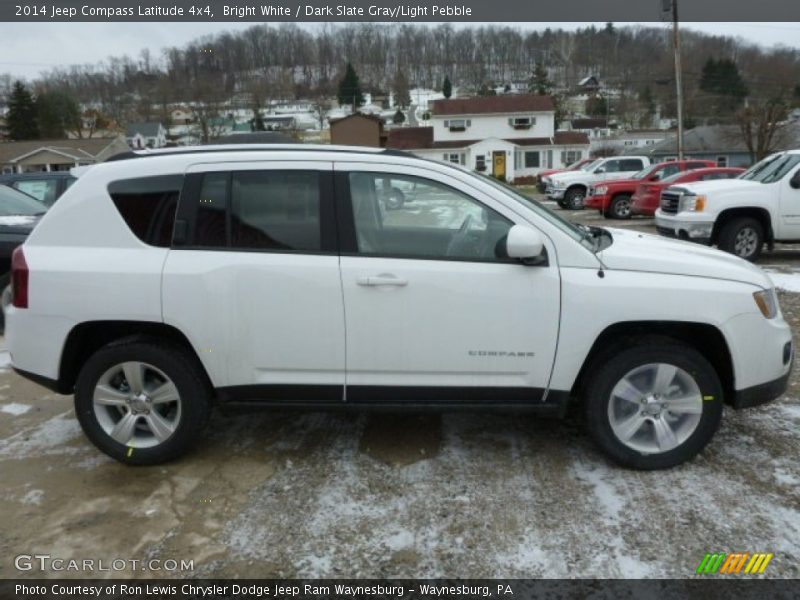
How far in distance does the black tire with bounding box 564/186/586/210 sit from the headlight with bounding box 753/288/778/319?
1907 cm

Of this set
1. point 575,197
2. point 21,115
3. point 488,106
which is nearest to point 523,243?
point 575,197

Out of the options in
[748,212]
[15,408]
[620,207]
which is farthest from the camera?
[620,207]

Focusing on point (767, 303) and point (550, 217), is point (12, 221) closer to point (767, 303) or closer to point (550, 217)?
point (550, 217)

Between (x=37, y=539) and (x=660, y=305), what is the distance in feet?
11.3

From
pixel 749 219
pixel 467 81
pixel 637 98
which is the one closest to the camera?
pixel 749 219

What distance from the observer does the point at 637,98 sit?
275 feet

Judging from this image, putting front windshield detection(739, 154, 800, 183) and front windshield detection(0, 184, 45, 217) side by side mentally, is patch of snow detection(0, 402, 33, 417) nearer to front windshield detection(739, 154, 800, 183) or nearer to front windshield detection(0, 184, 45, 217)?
front windshield detection(0, 184, 45, 217)

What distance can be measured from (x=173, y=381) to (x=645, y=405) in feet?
8.86

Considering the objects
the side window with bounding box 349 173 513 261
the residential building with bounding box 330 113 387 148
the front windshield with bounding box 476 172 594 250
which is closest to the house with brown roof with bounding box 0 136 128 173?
the residential building with bounding box 330 113 387 148

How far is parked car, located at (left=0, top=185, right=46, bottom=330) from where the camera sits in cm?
682

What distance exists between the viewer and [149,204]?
361 cm

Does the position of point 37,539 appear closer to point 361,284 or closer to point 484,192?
point 361,284

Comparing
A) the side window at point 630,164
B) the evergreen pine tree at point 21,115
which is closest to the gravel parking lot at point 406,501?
the side window at point 630,164

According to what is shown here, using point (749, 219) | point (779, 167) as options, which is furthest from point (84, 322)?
point (779, 167)
